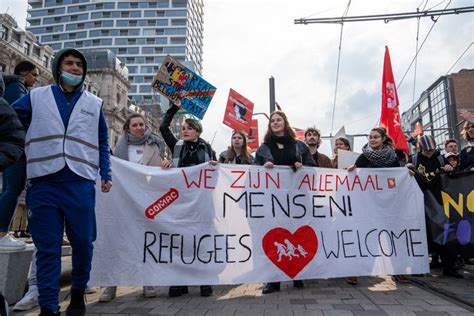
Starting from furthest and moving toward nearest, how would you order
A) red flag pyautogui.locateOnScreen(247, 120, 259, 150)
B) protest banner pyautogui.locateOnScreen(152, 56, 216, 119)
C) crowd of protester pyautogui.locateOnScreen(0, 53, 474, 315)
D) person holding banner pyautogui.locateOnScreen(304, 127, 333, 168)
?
red flag pyautogui.locateOnScreen(247, 120, 259, 150) → protest banner pyautogui.locateOnScreen(152, 56, 216, 119) → person holding banner pyautogui.locateOnScreen(304, 127, 333, 168) → crowd of protester pyautogui.locateOnScreen(0, 53, 474, 315)

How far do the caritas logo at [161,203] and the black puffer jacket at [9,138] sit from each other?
205cm

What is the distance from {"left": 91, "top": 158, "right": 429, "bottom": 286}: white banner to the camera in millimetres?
3971

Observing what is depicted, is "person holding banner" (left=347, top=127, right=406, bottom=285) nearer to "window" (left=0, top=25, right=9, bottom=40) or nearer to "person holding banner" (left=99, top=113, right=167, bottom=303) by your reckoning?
"person holding banner" (left=99, top=113, right=167, bottom=303)

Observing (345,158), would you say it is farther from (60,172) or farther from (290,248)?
(60,172)

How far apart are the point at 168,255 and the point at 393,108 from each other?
18.1ft

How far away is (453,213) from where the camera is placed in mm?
4840

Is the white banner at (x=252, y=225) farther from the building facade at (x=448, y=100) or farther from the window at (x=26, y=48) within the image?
the building facade at (x=448, y=100)

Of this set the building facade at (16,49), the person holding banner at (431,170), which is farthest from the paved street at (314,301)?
the building facade at (16,49)

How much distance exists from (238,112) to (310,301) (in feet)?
25.7

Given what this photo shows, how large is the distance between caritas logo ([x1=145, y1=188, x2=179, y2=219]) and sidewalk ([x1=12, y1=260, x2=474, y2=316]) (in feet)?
2.80

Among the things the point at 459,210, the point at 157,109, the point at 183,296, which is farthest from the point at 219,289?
the point at 157,109

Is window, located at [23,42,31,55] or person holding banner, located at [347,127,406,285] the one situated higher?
window, located at [23,42,31,55]

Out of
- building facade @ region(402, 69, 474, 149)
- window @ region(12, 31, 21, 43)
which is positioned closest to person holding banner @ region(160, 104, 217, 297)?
window @ region(12, 31, 21, 43)

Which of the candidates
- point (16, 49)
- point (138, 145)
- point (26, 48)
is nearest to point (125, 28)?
point (26, 48)
